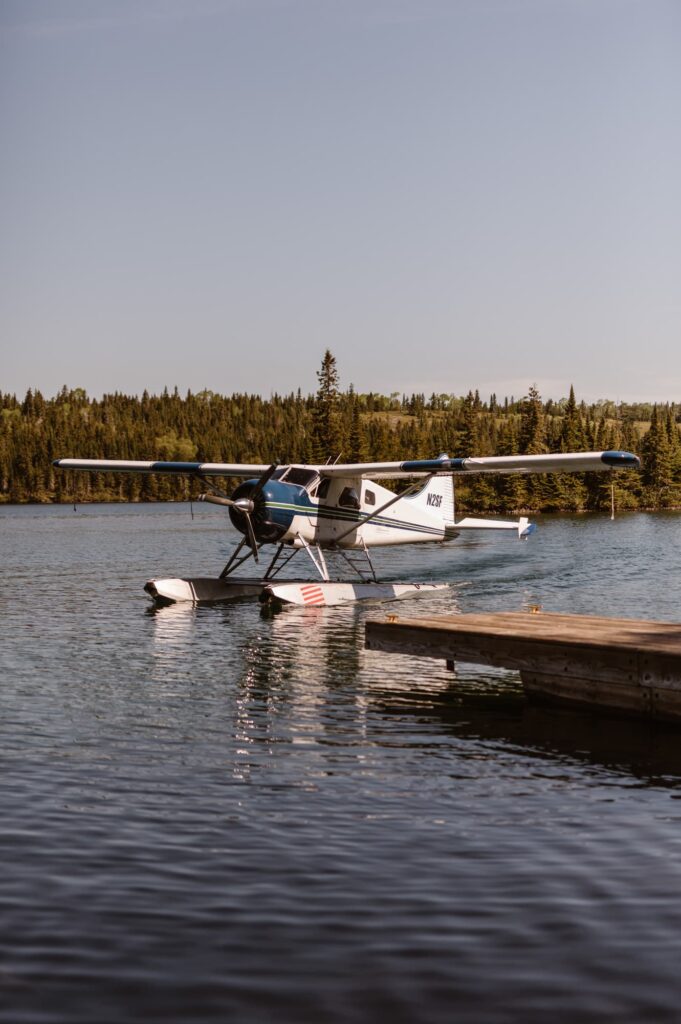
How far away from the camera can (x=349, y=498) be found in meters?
23.2

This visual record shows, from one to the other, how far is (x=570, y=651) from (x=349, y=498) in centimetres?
1323

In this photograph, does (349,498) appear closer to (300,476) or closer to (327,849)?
(300,476)

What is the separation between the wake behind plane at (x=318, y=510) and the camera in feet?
68.0

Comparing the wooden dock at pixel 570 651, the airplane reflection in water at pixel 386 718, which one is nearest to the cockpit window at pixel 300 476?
the airplane reflection in water at pixel 386 718

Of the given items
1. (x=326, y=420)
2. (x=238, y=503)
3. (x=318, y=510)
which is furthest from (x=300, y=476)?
(x=326, y=420)

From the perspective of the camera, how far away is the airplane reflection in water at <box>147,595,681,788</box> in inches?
346

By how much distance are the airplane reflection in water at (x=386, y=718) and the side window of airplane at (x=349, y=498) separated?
24.9 ft

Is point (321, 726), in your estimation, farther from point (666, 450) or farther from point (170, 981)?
point (666, 450)

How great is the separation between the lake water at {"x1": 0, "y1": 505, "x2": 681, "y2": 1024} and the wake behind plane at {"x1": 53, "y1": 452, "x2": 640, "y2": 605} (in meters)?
6.88

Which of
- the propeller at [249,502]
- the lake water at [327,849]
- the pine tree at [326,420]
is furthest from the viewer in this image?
the pine tree at [326,420]

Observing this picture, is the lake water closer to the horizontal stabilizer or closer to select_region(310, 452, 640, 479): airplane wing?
select_region(310, 452, 640, 479): airplane wing

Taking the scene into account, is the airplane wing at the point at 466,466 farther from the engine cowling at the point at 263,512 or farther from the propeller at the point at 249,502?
the propeller at the point at 249,502

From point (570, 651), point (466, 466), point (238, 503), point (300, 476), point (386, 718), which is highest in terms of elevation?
point (466, 466)

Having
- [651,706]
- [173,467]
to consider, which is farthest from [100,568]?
[651,706]
